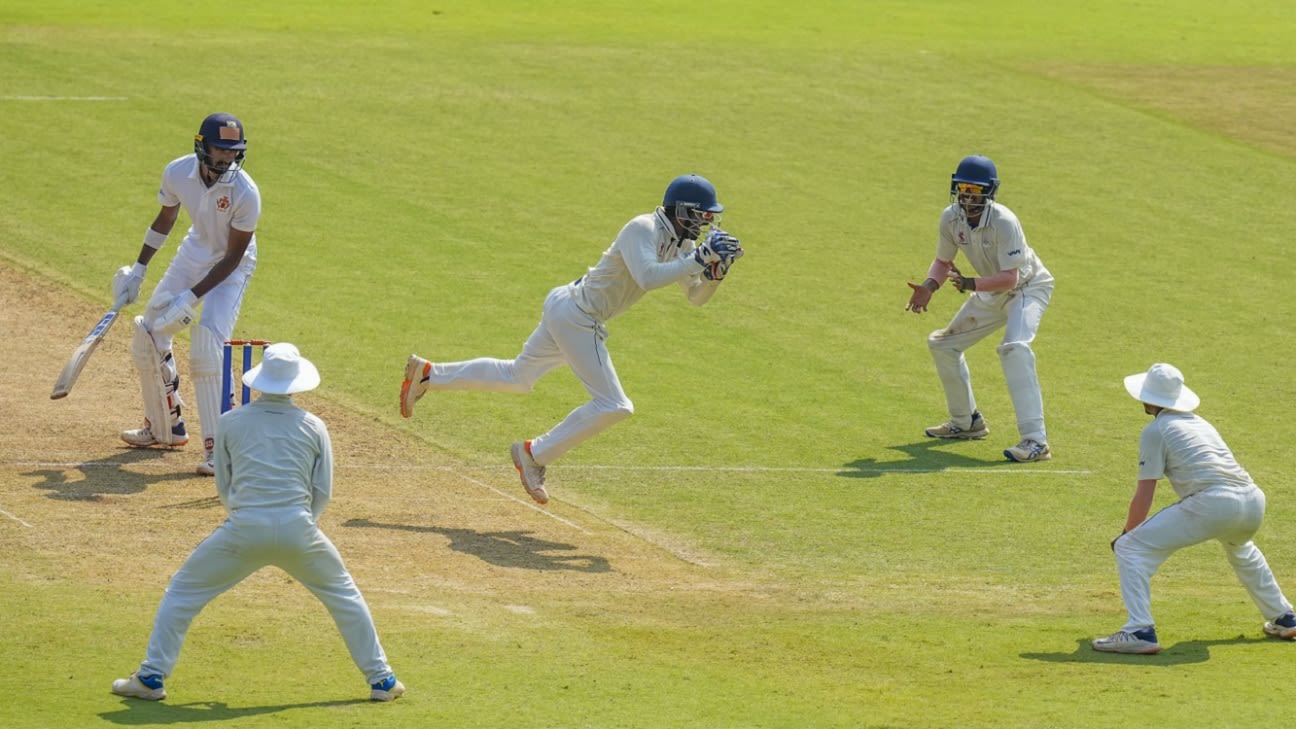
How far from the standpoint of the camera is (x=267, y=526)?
31.5ft

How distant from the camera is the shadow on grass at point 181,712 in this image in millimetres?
9500

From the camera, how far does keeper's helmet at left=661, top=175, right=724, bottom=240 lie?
535 inches

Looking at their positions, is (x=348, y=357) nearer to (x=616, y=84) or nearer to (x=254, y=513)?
(x=254, y=513)

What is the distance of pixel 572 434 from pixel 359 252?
839cm

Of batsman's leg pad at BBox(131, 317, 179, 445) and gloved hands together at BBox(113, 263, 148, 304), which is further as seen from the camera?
gloved hands together at BBox(113, 263, 148, 304)

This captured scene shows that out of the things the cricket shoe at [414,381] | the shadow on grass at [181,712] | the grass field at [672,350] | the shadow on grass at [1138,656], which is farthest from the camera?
the cricket shoe at [414,381]

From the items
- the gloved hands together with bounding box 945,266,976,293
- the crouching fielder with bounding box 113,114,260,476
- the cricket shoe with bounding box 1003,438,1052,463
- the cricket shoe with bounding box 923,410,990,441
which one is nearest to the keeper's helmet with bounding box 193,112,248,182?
the crouching fielder with bounding box 113,114,260,476

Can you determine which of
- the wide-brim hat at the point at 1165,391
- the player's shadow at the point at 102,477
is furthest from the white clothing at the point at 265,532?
the wide-brim hat at the point at 1165,391

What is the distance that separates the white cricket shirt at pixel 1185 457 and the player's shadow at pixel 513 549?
3.85m

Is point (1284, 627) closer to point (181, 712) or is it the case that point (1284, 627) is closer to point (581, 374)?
point (581, 374)

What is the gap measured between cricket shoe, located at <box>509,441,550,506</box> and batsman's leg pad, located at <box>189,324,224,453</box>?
2392mm

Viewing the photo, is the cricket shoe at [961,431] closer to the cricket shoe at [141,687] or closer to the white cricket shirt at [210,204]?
the white cricket shirt at [210,204]

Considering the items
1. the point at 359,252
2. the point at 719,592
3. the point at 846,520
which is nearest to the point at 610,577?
the point at 719,592

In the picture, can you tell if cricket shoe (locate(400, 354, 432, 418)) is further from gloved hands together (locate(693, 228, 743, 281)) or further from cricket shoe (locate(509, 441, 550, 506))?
gloved hands together (locate(693, 228, 743, 281))
